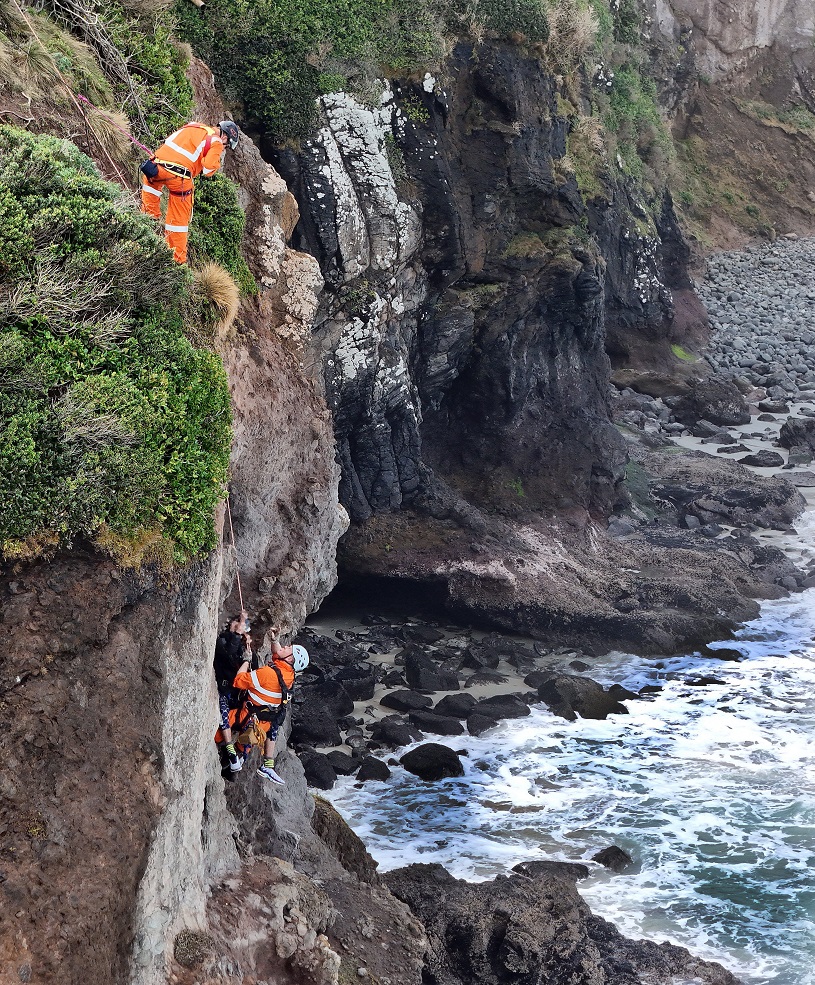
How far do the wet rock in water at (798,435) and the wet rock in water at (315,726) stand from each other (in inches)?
975

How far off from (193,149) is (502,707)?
579 inches

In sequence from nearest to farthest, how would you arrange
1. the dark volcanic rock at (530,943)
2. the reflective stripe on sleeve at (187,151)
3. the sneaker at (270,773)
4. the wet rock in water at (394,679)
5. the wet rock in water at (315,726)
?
the reflective stripe on sleeve at (187,151)
the sneaker at (270,773)
the dark volcanic rock at (530,943)
the wet rock in water at (315,726)
the wet rock in water at (394,679)

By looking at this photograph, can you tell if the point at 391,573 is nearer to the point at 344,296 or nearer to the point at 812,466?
the point at 344,296

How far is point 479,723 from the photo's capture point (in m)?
22.4

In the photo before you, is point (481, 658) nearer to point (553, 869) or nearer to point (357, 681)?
point (357, 681)

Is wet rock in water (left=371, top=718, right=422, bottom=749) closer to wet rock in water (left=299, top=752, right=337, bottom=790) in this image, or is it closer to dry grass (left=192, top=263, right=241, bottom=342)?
wet rock in water (left=299, top=752, right=337, bottom=790)

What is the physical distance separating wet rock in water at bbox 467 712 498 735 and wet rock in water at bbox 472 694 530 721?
0.32ft

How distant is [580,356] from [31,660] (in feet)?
81.1

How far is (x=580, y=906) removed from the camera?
16.1 metres

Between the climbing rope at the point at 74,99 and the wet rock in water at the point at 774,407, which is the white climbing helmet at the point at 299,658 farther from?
the wet rock in water at the point at 774,407

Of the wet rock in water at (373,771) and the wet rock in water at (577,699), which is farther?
the wet rock in water at (577,699)

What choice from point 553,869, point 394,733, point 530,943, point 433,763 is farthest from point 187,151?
point 394,733

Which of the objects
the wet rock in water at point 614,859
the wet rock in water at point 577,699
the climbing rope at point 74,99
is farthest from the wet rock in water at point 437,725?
the climbing rope at point 74,99

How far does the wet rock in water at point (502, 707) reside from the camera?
899 inches
